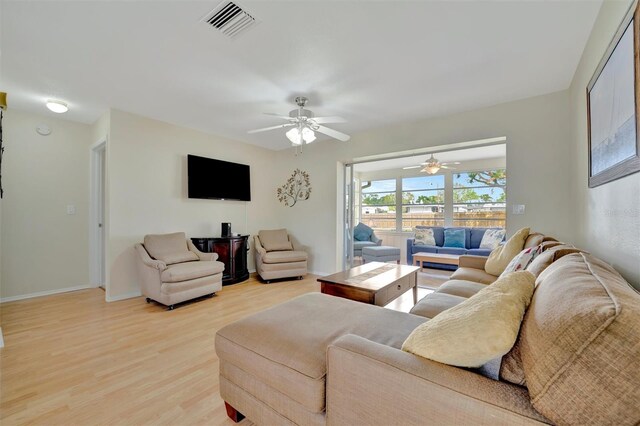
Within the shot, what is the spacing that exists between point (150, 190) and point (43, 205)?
→ 1.39m

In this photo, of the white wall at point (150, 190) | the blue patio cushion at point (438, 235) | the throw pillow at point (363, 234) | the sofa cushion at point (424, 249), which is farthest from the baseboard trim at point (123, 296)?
the blue patio cushion at point (438, 235)

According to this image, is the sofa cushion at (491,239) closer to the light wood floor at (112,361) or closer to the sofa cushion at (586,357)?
the light wood floor at (112,361)

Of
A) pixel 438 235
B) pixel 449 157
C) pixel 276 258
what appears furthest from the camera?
pixel 449 157

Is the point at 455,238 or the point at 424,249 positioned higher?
the point at 455,238

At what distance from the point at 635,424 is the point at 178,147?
4.68 meters

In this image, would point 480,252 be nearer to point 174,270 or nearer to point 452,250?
point 452,250

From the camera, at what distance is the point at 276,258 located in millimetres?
4305

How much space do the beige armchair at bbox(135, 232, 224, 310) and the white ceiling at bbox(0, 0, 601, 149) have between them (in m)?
1.75

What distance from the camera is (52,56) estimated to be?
2287 millimetres

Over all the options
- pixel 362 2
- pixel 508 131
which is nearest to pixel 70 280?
pixel 362 2

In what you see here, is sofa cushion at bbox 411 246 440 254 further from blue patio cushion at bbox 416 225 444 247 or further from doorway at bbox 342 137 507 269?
doorway at bbox 342 137 507 269

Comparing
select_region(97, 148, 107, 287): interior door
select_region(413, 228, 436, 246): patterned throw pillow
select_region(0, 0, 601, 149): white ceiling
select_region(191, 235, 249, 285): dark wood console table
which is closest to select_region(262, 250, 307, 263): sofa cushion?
select_region(191, 235, 249, 285): dark wood console table

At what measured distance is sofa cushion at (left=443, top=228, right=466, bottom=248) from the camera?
218 inches

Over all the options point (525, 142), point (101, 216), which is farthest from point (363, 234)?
point (101, 216)
